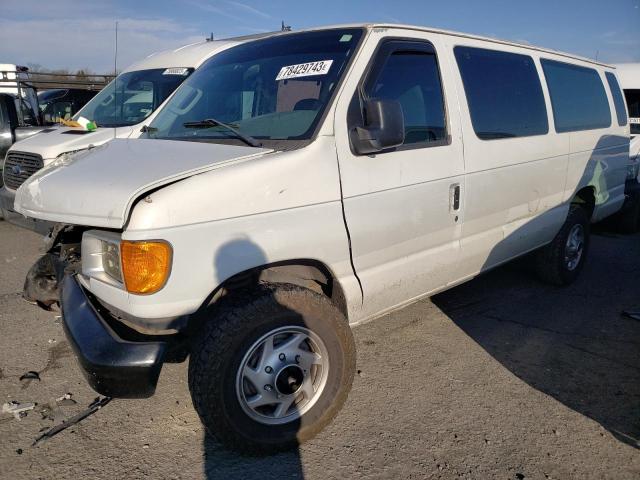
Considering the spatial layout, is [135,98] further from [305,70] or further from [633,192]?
[633,192]

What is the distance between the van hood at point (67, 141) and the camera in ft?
18.5

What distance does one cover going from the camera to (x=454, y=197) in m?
3.42

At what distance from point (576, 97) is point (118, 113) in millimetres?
5091

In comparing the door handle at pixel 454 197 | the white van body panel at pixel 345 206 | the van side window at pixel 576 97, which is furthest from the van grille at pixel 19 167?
the van side window at pixel 576 97

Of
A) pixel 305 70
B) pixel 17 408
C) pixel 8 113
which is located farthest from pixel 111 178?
pixel 8 113

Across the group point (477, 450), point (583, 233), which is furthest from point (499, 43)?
point (477, 450)

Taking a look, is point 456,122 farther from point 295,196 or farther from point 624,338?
point 624,338

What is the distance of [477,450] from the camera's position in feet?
8.97

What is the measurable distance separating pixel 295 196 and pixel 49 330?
2.67 m

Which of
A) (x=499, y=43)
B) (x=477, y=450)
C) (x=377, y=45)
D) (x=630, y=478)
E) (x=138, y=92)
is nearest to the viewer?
(x=630, y=478)

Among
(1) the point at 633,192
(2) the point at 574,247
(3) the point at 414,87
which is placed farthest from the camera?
(1) the point at 633,192

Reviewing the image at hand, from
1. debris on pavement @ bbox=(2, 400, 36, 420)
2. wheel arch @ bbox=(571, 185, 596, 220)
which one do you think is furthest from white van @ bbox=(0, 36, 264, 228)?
wheel arch @ bbox=(571, 185, 596, 220)

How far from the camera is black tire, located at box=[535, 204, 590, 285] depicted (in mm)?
4887

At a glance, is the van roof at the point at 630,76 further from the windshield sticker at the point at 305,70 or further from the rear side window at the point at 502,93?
the windshield sticker at the point at 305,70
